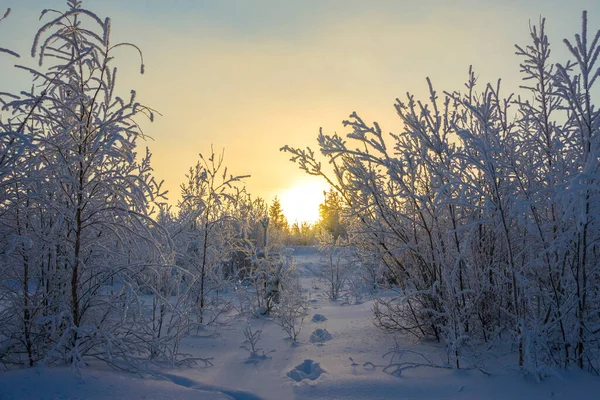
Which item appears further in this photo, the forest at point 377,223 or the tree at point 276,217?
the tree at point 276,217

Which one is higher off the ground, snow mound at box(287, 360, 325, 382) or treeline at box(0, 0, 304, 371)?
treeline at box(0, 0, 304, 371)

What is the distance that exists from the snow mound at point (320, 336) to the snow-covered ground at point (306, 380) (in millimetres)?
54

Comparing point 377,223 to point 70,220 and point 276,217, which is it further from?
point 276,217

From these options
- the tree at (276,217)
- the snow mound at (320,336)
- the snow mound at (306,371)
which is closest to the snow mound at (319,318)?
the snow mound at (320,336)

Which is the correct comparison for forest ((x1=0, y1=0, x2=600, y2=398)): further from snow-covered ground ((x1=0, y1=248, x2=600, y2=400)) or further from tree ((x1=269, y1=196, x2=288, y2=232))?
tree ((x1=269, y1=196, x2=288, y2=232))

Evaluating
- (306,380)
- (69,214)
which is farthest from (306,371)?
(69,214)

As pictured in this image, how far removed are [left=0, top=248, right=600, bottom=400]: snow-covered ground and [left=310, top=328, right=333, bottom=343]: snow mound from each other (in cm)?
5

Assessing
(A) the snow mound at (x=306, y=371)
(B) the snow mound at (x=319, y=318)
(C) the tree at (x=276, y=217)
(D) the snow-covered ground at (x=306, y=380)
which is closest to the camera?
(D) the snow-covered ground at (x=306, y=380)

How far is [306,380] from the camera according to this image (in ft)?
11.0

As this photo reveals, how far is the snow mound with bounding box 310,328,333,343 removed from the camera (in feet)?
15.7

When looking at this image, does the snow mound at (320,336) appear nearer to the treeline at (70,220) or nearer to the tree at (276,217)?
the treeline at (70,220)

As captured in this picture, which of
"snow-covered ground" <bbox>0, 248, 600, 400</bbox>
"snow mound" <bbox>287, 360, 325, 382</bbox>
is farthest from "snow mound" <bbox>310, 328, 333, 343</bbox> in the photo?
"snow mound" <bbox>287, 360, 325, 382</bbox>

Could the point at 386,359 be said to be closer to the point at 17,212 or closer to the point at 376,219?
the point at 376,219

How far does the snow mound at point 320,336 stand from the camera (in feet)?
15.7
